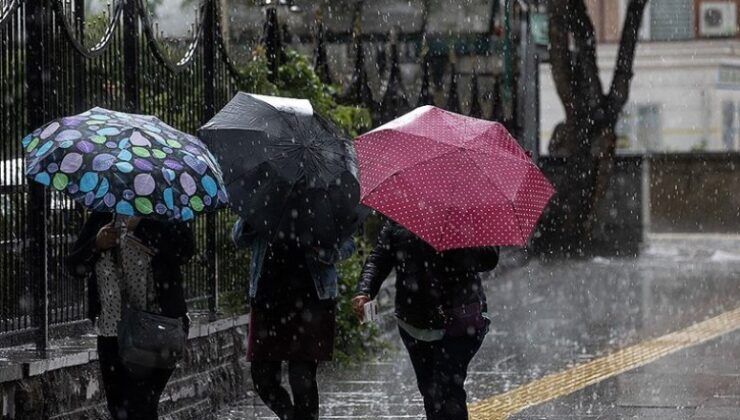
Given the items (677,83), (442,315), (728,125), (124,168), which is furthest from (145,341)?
(677,83)

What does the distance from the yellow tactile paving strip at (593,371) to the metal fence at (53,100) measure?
2.09 meters

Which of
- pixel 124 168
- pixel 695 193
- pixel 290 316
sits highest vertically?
pixel 124 168

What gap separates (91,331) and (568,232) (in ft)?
52.7

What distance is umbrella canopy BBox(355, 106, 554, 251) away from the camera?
6.75 metres

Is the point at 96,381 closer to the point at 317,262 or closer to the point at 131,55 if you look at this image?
the point at 317,262

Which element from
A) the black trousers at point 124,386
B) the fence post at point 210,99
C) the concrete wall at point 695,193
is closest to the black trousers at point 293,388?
the black trousers at point 124,386

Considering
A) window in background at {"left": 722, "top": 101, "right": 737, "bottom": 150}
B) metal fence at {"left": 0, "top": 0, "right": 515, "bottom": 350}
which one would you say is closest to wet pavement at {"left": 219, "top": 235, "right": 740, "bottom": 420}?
metal fence at {"left": 0, "top": 0, "right": 515, "bottom": 350}

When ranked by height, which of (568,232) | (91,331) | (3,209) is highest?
(3,209)

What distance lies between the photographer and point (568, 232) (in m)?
23.9

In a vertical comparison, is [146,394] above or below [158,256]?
below

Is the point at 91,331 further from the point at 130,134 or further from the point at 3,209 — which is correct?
the point at 130,134

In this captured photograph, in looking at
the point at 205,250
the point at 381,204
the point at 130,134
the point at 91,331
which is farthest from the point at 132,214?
the point at 205,250

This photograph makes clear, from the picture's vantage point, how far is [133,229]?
6352 mm

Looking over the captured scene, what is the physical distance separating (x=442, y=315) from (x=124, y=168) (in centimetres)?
164
